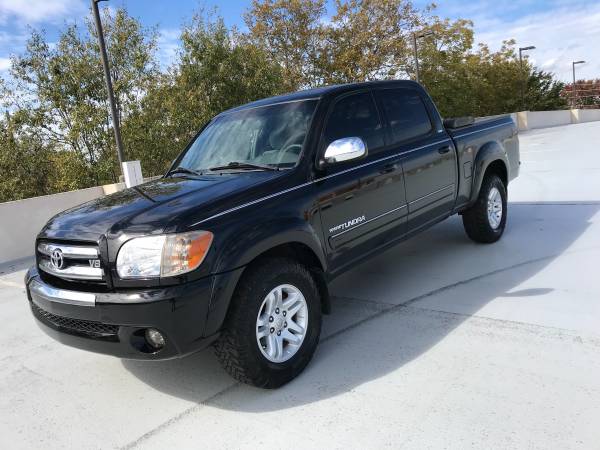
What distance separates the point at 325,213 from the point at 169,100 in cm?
1199

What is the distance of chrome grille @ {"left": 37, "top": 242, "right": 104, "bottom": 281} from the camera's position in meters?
2.93

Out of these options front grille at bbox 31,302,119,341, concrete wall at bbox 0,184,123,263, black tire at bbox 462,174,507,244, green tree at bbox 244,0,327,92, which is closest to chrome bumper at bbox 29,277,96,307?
front grille at bbox 31,302,119,341

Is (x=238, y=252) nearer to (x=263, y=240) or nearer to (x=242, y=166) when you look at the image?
(x=263, y=240)

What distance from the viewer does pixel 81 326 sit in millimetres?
3025

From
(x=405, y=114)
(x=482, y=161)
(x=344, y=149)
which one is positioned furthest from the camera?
(x=482, y=161)

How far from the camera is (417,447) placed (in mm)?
2531

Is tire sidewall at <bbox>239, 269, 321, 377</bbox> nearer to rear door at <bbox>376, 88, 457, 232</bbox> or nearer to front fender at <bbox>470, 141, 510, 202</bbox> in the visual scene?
rear door at <bbox>376, 88, 457, 232</bbox>

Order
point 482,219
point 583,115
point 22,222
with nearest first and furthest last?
point 482,219 → point 22,222 → point 583,115

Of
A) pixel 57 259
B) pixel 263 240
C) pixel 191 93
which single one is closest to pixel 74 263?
pixel 57 259

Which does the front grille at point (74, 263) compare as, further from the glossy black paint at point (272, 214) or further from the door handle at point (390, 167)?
the door handle at point (390, 167)

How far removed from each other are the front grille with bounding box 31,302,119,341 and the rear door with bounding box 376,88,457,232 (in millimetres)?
2645

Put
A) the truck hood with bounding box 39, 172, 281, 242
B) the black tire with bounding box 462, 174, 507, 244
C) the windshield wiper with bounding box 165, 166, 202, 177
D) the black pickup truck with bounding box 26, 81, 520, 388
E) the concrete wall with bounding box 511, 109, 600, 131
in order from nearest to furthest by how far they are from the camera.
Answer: the black pickup truck with bounding box 26, 81, 520, 388 < the truck hood with bounding box 39, 172, 281, 242 < the windshield wiper with bounding box 165, 166, 202, 177 < the black tire with bounding box 462, 174, 507, 244 < the concrete wall with bounding box 511, 109, 600, 131

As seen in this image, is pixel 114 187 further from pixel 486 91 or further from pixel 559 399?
pixel 486 91

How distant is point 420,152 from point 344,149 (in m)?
1.37
